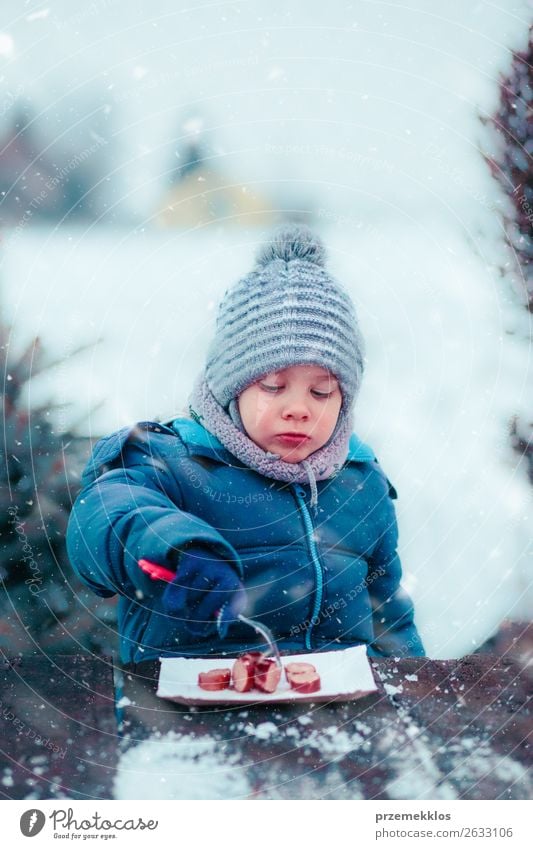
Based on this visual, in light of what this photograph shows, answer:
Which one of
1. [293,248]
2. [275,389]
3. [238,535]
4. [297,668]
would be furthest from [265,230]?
[297,668]

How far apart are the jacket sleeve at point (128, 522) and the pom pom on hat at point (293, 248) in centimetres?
19

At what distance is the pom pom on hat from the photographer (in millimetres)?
767

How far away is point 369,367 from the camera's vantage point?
→ 82 centimetres

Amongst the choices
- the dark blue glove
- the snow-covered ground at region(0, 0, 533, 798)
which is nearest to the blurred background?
the snow-covered ground at region(0, 0, 533, 798)

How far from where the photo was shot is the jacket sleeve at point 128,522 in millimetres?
679

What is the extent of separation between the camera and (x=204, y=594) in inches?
27.5

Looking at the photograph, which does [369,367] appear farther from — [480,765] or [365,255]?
[480,765]

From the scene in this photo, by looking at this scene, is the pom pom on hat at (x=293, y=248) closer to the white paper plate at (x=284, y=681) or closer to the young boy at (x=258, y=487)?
the young boy at (x=258, y=487)

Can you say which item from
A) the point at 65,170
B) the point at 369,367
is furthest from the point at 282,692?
the point at 65,170

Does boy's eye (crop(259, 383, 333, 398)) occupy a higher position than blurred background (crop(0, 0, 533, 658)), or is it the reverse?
blurred background (crop(0, 0, 533, 658))

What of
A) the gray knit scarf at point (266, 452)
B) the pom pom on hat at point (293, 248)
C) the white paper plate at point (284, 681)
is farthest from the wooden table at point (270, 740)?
the pom pom on hat at point (293, 248)

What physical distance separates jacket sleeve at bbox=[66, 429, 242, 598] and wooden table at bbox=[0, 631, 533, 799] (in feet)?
0.30

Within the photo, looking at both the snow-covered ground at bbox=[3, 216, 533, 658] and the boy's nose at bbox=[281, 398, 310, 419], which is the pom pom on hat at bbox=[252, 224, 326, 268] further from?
the boy's nose at bbox=[281, 398, 310, 419]

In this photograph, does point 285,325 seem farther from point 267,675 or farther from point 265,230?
point 267,675
